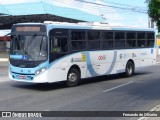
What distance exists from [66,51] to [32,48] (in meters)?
1.68

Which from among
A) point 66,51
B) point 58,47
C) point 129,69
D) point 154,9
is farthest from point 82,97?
point 129,69

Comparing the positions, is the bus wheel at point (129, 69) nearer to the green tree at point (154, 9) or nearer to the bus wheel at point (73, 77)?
the bus wheel at point (73, 77)

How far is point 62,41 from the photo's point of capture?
1730 cm

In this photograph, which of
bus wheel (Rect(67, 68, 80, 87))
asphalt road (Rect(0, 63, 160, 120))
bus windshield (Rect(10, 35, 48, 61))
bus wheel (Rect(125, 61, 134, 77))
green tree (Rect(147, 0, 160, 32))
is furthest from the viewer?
bus wheel (Rect(125, 61, 134, 77))

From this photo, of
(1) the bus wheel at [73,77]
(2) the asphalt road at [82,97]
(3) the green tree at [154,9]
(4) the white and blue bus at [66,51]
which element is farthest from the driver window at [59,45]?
(3) the green tree at [154,9]

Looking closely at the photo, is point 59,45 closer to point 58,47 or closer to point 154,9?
point 58,47

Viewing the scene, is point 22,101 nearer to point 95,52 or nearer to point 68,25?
point 68,25

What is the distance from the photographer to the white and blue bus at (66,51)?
1639cm

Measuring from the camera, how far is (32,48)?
16.5 metres

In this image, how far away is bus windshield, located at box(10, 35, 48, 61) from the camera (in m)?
16.3

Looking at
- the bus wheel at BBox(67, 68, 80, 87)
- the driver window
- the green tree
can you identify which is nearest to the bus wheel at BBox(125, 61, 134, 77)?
the bus wheel at BBox(67, 68, 80, 87)

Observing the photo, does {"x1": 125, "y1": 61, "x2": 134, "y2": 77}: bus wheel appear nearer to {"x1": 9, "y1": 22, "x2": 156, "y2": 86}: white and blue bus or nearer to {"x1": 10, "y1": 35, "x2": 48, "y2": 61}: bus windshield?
{"x1": 9, "y1": 22, "x2": 156, "y2": 86}: white and blue bus

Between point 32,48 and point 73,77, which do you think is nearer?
point 32,48

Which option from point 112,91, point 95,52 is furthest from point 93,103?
point 95,52
